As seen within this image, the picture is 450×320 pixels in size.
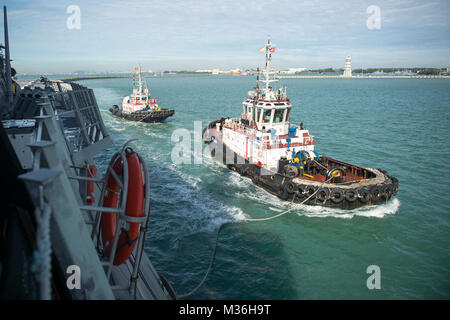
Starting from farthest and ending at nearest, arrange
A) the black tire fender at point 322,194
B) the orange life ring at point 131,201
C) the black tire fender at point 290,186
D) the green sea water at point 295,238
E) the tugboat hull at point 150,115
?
the tugboat hull at point 150,115
the black tire fender at point 290,186
the black tire fender at point 322,194
the green sea water at point 295,238
the orange life ring at point 131,201

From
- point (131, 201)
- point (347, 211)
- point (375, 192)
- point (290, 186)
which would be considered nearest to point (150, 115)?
point (290, 186)

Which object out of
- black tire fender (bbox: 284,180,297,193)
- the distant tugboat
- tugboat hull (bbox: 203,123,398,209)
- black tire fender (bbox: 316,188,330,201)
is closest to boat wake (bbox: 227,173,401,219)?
tugboat hull (bbox: 203,123,398,209)

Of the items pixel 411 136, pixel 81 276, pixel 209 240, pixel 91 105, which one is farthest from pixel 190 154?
pixel 411 136

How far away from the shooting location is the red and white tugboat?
573 inches

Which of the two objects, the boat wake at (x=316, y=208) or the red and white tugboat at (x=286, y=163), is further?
the red and white tugboat at (x=286, y=163)

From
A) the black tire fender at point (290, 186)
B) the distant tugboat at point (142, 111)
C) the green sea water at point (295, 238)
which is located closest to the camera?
the green sea water at point (295, 238)

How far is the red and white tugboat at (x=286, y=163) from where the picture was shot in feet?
47.7

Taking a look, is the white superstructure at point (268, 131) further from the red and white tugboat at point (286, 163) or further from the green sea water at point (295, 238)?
the green sea water at point (295, 238)

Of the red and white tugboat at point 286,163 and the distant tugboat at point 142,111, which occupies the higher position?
the distant tugboat at point 142,111

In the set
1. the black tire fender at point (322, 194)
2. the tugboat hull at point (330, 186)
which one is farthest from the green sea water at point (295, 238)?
the black tire fender at point (322, 194)

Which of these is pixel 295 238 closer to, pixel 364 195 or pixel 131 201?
pixel 364 195

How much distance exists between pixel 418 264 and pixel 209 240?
832 centimetres

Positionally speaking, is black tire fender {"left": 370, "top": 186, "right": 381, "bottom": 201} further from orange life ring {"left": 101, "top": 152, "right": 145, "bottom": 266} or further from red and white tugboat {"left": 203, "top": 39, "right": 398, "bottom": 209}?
orange life ring {"left": 101, "top": 152, "right": 145, "bottom": 266}

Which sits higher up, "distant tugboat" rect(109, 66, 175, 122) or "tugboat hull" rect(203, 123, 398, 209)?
"distant tugboat" rect(109, 66, 175, 122)
